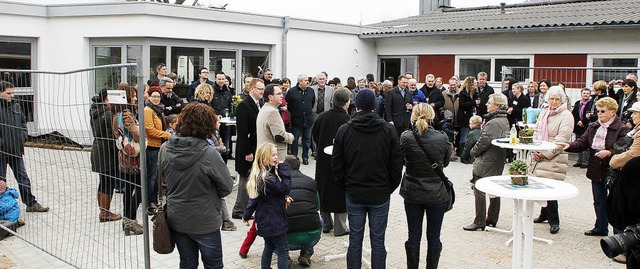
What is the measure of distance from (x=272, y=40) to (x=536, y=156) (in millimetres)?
8845

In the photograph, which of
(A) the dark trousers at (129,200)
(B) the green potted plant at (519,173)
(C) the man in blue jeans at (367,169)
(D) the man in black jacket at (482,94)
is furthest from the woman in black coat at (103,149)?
(D) the man in black jacket at (482,94)

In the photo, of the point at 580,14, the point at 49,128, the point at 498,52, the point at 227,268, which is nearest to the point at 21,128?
the point at 49,128

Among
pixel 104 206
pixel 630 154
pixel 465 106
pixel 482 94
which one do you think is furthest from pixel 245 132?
pixel 482 94

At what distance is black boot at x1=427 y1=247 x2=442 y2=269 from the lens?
5340mm

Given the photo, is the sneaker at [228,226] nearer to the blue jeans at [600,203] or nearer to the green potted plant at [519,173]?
the green potted plant at [519,173]

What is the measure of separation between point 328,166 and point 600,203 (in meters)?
3.23

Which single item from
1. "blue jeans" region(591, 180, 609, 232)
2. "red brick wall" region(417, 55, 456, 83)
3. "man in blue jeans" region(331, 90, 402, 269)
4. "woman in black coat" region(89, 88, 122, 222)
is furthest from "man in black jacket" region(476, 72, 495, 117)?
"woman in black coat" region(89, 88, 122, 222)

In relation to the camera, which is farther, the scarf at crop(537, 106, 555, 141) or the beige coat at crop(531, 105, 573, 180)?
the scarf at crop(537, 106, 555, 141)

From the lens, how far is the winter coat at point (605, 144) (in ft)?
21.2

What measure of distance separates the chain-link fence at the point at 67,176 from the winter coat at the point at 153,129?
0.60m

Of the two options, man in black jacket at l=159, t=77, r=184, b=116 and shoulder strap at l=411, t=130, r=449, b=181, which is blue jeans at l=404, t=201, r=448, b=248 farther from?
man in black jacket at l=159, t=77, r=184, b=116

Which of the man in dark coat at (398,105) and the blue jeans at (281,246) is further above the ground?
the man in dark coat at (398,105)

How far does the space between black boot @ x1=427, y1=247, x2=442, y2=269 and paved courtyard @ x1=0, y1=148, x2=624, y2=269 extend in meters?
0.55

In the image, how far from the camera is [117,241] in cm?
623
